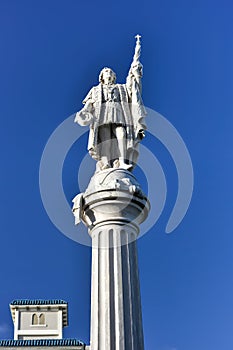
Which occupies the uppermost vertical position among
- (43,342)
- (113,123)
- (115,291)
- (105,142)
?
(43,342)

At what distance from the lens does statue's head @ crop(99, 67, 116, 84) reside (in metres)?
14.6

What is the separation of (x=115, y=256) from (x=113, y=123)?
120 inches

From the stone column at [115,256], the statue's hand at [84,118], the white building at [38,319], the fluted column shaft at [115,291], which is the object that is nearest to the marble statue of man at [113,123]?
the statue's hand at [84,118]

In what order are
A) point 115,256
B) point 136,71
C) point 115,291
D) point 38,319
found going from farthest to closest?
point 38,319 < point 136,71 < point 115,256 < point 115,291

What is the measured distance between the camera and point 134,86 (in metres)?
14.3

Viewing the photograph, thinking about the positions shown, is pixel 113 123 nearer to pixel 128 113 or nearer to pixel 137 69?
pixel 128 113

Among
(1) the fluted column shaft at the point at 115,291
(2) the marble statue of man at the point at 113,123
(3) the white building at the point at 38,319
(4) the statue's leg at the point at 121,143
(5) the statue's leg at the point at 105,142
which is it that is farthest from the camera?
(3) the white building at the point at 38,319

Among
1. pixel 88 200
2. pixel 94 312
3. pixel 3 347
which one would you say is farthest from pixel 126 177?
pixel 3 347

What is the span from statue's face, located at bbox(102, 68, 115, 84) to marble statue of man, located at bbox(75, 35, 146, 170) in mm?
265

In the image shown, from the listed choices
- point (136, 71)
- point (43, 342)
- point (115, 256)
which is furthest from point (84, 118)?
point (43, 342)

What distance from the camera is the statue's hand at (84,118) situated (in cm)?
1388

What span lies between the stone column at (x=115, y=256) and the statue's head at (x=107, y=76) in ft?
7.73

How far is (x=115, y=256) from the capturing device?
40.3 ft

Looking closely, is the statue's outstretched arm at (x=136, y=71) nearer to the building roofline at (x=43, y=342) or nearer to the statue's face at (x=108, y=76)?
the statue's face at (x=108, y=76)
